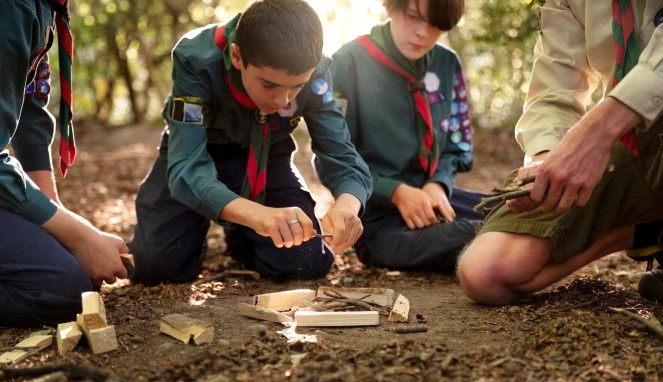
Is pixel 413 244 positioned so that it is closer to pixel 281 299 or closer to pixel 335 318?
pixel 281 299

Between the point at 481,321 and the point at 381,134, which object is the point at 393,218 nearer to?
the point at 381,134

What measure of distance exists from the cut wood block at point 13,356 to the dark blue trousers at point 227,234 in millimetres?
1250

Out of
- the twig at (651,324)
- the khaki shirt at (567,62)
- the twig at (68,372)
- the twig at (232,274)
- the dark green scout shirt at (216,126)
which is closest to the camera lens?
the twig at (68,372)

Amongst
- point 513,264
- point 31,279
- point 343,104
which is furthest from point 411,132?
point 31,279

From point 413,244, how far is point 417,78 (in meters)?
0.92

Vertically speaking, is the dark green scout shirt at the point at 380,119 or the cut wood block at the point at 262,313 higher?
the dark green scout shirt at the point at 380,119

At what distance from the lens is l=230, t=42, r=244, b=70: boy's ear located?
122 inches

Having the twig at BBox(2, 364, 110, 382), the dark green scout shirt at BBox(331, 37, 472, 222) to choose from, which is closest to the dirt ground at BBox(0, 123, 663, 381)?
the twig at BBox(2, 364, 110, 382)

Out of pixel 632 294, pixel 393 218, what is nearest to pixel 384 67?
pixel 393 218

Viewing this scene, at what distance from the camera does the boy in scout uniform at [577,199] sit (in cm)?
282

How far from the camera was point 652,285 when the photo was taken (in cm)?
293

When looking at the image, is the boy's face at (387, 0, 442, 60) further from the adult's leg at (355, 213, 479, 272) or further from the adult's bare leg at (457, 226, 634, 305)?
the adult's bare leg at (457, 226, 634, 305)

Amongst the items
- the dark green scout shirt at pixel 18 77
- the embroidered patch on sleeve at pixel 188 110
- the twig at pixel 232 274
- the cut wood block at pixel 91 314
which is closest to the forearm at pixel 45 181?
the dark green scout shirt at pixel 18 77

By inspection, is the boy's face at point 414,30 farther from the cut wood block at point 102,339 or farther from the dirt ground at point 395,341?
the cut wood block at point 102,339
